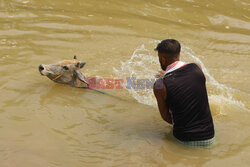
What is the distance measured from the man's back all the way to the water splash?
1223 millimetres

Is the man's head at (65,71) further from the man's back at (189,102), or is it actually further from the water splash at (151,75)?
the man's back at (189,102)

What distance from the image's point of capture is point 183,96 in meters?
3.28

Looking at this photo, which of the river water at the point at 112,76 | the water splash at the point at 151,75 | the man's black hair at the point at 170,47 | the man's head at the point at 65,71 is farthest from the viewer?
the water splash at the point at 151,75

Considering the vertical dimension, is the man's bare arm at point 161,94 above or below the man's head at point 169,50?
below

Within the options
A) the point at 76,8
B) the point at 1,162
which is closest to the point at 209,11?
the point at 76,8

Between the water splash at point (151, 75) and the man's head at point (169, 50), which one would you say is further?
the water splash at point (151, 75)

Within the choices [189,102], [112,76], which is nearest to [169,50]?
[189,102]

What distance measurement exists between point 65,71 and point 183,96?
2261mm

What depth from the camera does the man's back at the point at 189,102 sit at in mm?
3244

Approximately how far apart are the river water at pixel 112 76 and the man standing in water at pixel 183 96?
285mm

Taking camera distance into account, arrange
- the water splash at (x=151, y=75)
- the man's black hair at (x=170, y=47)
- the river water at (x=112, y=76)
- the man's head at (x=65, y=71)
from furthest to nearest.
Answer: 1. the water splash at (x=151, y=75)
2. the man's head at (x=65, y=71)
3. the river water at (x=112, y=76)
4. the man's black hair at (x=170, y=47)

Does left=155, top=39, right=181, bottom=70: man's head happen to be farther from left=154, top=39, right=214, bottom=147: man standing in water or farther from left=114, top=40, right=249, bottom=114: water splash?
left=114, top=40, right=249, bottom=114: water splash

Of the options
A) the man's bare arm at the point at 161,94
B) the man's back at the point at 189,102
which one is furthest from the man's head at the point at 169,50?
the man's bare arm at the point at 161,94

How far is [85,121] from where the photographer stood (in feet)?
13.6
